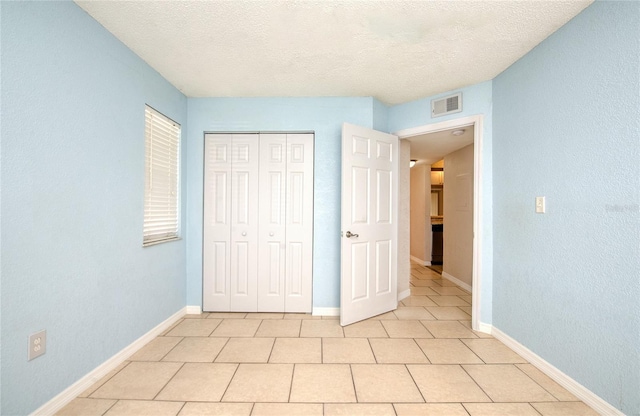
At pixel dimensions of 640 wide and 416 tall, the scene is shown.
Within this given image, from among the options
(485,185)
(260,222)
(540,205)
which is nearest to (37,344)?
(260,222)

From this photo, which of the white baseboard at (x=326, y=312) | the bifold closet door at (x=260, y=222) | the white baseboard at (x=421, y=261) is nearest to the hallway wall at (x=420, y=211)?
the white baseboard at (x=421, y=261)

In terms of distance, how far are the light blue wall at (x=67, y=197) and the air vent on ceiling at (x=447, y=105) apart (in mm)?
2936

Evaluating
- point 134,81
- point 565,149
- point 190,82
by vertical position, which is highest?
point 190,82

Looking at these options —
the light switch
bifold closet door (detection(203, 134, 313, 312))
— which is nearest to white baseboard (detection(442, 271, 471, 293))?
the light switch

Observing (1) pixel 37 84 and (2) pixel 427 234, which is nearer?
(1) pixel 37 84

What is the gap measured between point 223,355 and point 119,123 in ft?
6.69

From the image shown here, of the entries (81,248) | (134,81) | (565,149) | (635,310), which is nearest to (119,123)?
(134,81)

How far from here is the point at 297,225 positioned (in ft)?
10.5

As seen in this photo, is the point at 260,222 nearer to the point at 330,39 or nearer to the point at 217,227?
the point at 217,227

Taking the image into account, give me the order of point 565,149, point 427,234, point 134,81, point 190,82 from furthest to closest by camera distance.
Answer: point 427,234 → point 190,82 → point 134,81 → point 565,149

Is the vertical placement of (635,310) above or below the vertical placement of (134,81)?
below

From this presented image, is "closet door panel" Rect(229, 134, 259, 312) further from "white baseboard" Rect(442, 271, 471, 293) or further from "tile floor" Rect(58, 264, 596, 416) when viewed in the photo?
"white baseboard" Rect(442, 271, 471, 293)

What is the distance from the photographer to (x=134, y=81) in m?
2.30

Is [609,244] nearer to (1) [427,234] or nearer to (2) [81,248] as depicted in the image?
(2) [81,248]
